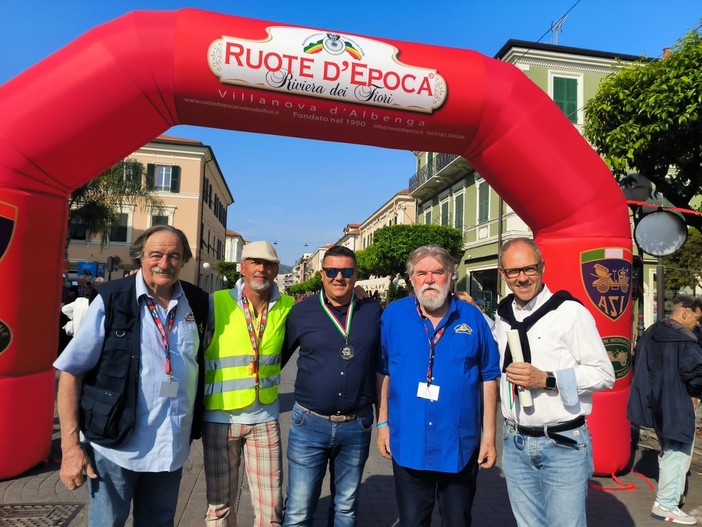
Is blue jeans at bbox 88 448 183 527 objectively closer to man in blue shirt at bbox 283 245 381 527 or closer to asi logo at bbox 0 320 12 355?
man in blue shirt at bbox 283 245 381 527

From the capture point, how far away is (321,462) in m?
2.98

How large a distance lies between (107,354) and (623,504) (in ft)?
14.1

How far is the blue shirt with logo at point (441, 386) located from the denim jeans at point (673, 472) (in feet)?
7.92

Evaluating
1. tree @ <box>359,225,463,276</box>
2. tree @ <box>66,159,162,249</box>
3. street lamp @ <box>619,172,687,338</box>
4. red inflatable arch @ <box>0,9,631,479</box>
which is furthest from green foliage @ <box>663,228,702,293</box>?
tree @ <box>66,159,162,249</box>

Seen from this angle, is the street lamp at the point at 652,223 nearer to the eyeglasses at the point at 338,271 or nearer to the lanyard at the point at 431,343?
the lanyard at the point at 431,343

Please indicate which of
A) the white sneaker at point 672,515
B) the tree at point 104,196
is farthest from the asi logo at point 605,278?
the tree at point 104,196

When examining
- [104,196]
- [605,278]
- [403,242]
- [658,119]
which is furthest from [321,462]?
[403,242]

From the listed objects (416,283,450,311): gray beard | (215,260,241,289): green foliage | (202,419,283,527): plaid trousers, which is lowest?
(202,419,283,527): plaid trousers

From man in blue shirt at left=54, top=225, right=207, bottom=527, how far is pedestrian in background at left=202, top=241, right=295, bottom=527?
228mm

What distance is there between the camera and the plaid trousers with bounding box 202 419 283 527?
2934 mm

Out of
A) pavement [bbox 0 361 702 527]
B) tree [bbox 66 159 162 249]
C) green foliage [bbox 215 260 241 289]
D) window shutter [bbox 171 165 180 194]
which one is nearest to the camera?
pavement [bbox 0 361 702 527]

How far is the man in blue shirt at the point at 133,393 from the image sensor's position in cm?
243

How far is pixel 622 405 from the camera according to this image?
5070 mm

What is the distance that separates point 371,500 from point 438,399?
2.12m
